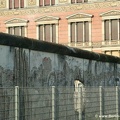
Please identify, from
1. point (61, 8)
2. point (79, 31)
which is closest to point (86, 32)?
point (79, 31)

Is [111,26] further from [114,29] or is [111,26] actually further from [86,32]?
[86,32]

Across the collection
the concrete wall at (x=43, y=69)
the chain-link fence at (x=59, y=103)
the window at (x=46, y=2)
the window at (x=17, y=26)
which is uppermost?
the window at (x=46, y=2)

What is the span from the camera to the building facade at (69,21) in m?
49.3

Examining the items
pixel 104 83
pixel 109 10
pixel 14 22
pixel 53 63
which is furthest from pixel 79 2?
pixel 53 63

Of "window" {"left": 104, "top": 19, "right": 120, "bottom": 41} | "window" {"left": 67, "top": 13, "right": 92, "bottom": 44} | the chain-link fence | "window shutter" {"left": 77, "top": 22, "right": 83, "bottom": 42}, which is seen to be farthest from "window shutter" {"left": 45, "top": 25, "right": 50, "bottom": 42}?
the chain-link fence

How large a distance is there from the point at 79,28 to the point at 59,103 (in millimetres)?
42362

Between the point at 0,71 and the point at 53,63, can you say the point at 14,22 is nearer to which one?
the point at 53,63

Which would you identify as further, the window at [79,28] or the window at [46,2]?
the window at [46,2]

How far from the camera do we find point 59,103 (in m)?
8.59

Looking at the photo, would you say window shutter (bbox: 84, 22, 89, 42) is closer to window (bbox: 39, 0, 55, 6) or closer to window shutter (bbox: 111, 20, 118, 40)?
window shutter (bbox: 111, 20, 118, 40)

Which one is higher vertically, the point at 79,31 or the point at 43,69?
the point at 79,31

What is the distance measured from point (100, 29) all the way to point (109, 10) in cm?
238

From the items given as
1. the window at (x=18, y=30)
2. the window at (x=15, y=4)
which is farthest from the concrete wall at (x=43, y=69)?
the window at (x=15, y=4)

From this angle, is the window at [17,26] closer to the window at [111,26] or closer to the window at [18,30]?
the window at [18,30]
